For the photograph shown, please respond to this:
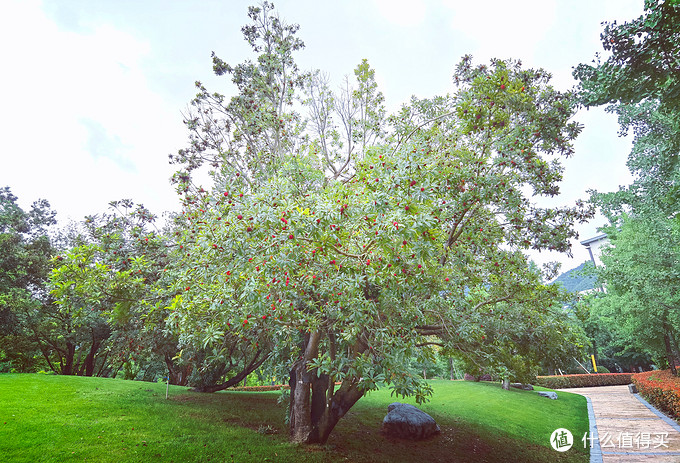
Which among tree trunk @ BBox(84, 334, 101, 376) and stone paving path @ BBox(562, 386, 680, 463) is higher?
tree trunk @ BBox(84, 334, 101, 376)

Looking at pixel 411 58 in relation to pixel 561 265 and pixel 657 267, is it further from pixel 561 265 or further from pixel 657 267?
pixel 657 267

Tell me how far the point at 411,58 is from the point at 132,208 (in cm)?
879

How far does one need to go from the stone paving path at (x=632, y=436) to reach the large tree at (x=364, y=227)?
11.5ft

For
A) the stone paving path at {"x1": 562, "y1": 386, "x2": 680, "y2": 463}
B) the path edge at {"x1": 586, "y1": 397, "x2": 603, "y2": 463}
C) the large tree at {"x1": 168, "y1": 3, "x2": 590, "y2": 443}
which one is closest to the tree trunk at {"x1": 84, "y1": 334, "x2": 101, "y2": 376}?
the large tree at {"x1": 168, "y1": 3, "x2": 590, "y2": 443}

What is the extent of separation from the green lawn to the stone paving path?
543 millimetres

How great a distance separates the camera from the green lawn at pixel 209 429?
6.21 m

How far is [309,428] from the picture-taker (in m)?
7.71

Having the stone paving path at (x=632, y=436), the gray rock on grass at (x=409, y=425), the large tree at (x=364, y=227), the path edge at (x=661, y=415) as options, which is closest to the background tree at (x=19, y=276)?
the large tree at (x=364, y=227)

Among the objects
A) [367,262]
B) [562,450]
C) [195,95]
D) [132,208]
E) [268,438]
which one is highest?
[195,95]

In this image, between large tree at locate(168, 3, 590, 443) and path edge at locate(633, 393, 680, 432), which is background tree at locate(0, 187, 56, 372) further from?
path edge at locate(633, 393, 680, 432)

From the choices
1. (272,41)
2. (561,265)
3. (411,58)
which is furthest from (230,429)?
(411,58)

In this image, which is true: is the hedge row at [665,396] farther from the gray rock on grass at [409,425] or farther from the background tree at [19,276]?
the background tree at [19,276]

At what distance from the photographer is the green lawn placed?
6215mm

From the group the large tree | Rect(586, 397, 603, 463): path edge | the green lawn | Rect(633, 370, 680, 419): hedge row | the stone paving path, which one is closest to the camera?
the large tree
